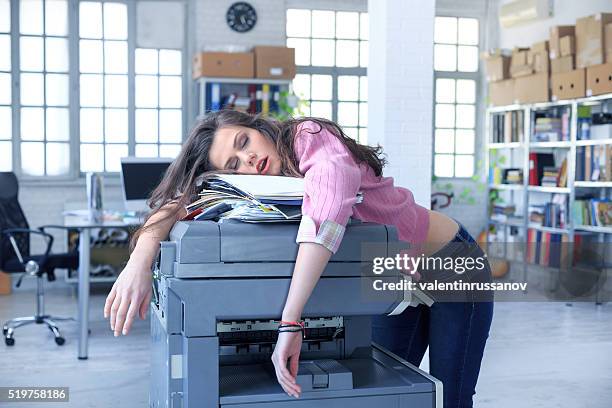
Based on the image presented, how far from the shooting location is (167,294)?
4.19 ft

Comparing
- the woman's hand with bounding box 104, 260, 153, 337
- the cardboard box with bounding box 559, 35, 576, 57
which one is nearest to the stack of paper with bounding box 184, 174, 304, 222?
the woman's hand with bounding box 104, 260, 153, 337

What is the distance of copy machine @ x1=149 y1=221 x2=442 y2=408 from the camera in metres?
1.26

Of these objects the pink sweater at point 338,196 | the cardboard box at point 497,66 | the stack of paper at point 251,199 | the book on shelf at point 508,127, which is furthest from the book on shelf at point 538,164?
the stack of paper at point 251,199

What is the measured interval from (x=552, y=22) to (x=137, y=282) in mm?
6723

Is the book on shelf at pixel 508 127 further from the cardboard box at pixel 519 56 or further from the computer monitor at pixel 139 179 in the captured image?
the computer monitor at pixel 139 179

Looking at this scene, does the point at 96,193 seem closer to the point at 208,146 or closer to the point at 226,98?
the point at 226,98

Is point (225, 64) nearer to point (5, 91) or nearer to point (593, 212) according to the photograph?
point (5, 91)

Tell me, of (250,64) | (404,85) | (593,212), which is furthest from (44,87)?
(593,212)

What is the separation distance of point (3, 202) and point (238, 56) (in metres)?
2.69

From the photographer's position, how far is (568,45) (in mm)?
6508

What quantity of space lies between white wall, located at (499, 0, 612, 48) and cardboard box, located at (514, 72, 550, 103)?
58 centimetres

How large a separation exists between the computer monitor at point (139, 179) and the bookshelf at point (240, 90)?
1.66 metres

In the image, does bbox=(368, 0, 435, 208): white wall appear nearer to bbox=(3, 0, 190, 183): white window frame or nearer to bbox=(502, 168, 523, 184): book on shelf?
bbox=(502, 168, 523, 184): book on shelf

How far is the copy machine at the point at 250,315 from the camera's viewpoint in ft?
4.15
